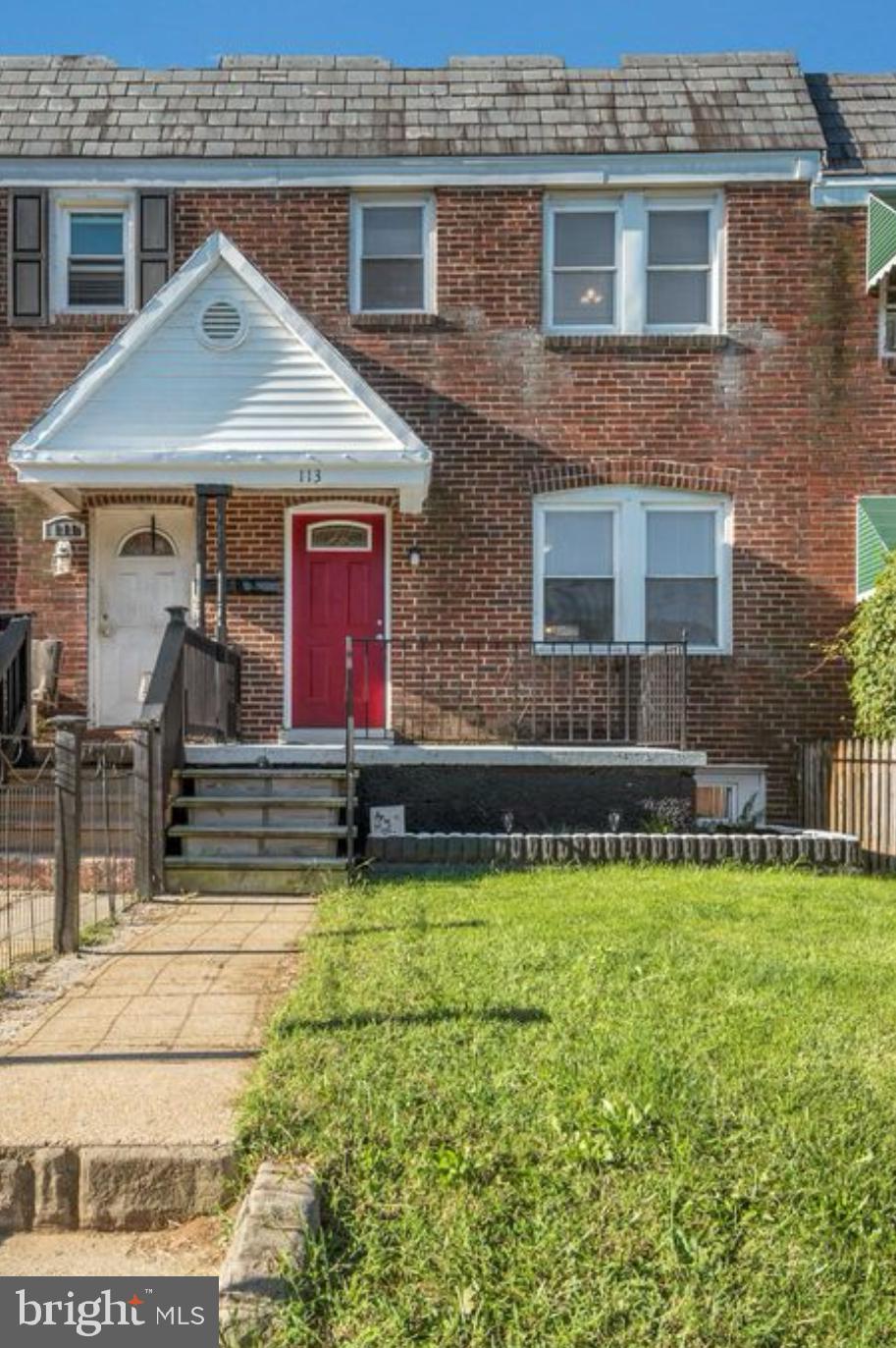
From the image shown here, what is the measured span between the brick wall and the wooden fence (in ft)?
1.98

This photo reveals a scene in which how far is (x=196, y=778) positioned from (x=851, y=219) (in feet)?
28.1

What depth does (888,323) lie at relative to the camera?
12273 millimetres

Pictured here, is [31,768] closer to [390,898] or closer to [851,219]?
[390,898]

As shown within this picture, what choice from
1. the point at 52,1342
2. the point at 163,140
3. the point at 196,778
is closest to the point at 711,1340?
the point at 52,1342

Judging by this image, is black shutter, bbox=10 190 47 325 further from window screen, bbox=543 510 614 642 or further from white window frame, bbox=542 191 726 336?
window screen, bbox=543 510 614 642

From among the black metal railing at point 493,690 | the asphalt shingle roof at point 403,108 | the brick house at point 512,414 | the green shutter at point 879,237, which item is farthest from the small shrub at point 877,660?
the asphalt shingle roof at point 403,108

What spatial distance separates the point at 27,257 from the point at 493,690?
21.2ft

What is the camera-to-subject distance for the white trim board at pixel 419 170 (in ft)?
40.2

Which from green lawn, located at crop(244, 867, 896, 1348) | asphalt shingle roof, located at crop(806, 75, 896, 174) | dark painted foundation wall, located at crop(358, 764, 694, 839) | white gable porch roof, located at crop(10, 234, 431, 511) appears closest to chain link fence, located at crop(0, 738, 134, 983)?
dark painted foundation wall, located at crop(358, 764, 694, 839)

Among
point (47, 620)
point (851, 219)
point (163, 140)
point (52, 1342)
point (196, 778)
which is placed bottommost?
point (52, 1342)

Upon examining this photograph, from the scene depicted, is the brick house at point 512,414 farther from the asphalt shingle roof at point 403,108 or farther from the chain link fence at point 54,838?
the chain link fence at point 54,838

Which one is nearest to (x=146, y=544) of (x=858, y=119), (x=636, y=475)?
(x=636, y=475)

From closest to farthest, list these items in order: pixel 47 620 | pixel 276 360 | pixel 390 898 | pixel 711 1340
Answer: pixel 711 1340
pixel 390 898
pixel 276 360
pixel 47 620

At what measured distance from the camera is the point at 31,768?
32.8 feet
